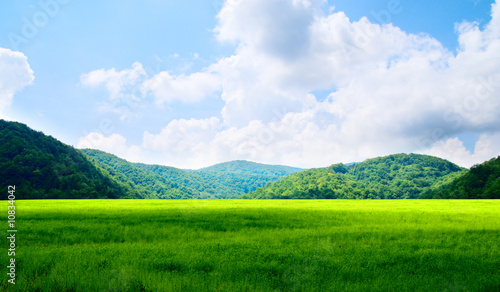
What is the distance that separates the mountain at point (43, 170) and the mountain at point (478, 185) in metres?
135

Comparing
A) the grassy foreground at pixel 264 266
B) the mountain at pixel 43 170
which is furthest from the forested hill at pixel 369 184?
the grassy foreground at pixel 264 266

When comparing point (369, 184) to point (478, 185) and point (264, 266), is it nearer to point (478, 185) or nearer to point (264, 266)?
point (478, 185)

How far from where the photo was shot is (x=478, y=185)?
90.7 meters

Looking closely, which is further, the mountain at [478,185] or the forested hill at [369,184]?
the forested hill at [369,184]

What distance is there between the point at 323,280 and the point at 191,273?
3117mm

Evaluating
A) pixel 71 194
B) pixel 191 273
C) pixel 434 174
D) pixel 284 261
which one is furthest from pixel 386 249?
pixel 434 174

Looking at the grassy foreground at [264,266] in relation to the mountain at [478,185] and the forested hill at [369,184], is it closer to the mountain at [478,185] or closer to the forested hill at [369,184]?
the mountain at [478,185]

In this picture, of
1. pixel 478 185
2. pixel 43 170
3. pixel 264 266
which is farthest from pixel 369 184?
pixel 264 266

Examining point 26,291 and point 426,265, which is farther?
point 426,265

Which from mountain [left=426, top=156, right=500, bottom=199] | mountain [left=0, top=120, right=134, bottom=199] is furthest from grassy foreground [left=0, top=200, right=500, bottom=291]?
mountain [left=0, top=120, right=134, bottom=199]

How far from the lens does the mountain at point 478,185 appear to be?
7875 cm

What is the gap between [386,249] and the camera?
884 centimetres

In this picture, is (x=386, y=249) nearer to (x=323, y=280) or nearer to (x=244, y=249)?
(x=323, y=280)

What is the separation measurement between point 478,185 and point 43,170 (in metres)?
171
